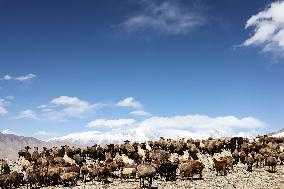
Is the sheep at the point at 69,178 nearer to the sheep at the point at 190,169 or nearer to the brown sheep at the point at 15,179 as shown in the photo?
the brown sheep at the point at 15,179

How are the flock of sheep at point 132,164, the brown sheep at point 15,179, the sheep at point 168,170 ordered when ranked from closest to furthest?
the brown sheep at point 15,179 < the flock of sheep at point 132,164 < the sheep at point 168,170

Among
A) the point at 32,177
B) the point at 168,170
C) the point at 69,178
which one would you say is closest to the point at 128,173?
the point at 168,170

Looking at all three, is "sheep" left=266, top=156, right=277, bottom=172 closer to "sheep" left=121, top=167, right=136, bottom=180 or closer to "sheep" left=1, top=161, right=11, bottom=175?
"sheep" left=121, top=167, right=136, bottom=180

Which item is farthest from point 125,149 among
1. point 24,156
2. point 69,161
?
point 24,156

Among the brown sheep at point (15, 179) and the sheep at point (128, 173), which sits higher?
the sheep at point (128, 173)

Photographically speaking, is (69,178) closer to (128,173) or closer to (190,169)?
(128,173)

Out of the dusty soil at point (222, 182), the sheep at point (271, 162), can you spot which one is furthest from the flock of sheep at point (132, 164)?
the dusty soil at point (222, 182)

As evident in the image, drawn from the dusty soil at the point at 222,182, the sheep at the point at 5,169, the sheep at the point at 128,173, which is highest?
the sheep at the point at 5,169

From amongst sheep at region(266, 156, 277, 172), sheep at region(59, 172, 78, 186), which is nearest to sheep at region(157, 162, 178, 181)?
sheep at region(59, 172, 78, 186)

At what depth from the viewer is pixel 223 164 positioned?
171 feet

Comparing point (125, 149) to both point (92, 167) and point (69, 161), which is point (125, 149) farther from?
point (92, 167)

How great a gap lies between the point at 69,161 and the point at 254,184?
29.1 meters

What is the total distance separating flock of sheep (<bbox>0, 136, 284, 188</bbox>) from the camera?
49688 millimetres

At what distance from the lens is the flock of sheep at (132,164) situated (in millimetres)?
49688
